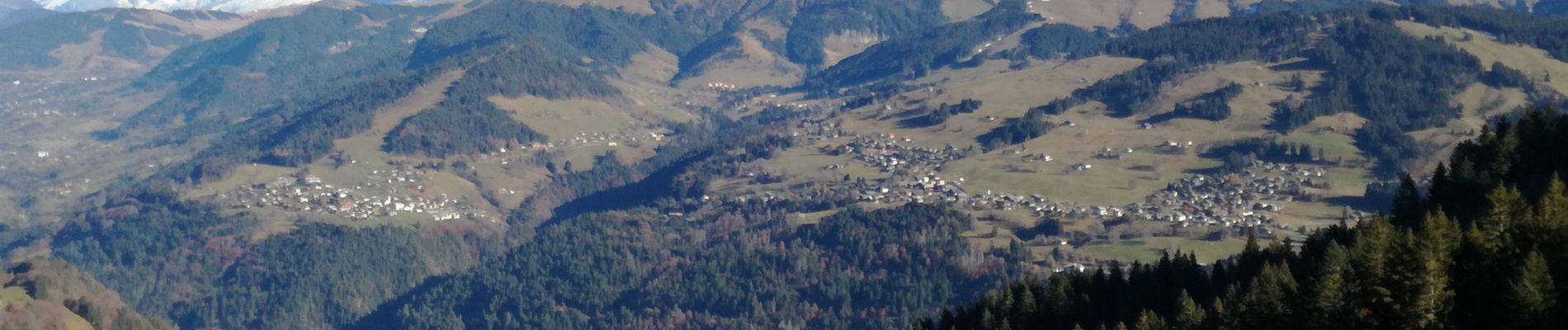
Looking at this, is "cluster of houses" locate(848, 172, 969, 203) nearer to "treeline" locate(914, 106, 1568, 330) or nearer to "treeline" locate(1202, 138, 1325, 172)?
"treeline" locate(1202, 138, 1325, 172)

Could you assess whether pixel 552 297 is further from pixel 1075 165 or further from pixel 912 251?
pixel 1075 165

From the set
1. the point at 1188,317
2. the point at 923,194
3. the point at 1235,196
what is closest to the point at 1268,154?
the point at 1235,196

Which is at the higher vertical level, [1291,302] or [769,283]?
[1291,302]

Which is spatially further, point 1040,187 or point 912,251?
point 1040,187

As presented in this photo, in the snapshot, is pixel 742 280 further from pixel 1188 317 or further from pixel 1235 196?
pixel 1188 317

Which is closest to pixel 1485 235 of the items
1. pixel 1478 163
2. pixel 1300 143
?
pixel 1478 163

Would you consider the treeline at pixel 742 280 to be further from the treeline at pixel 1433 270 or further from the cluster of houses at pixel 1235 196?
the treeline at pixel 1433 270
